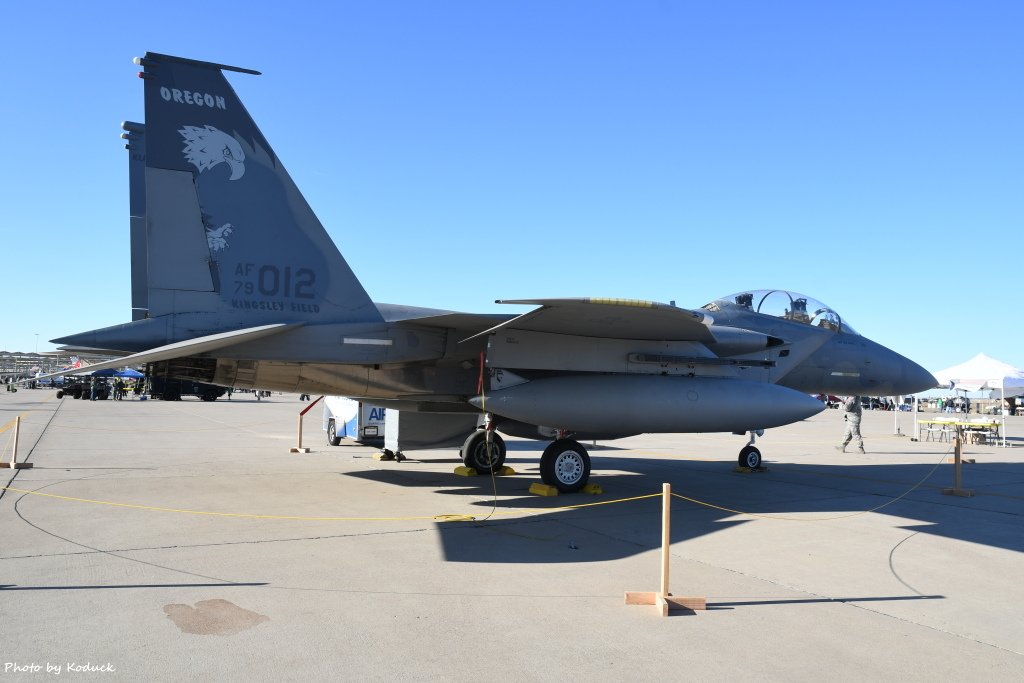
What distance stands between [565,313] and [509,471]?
428 centimetres

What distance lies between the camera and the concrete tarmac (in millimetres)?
3430

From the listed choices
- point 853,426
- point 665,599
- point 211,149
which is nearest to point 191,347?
point 211,149

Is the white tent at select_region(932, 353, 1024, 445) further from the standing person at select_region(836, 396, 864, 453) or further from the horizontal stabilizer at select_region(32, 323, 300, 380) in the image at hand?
the horizontal stabilizer at select_region(32, 323, 300, 380)

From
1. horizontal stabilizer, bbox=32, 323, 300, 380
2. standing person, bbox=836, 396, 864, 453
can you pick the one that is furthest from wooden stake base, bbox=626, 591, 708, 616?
standing person, bbox=836, 396, 864, 453

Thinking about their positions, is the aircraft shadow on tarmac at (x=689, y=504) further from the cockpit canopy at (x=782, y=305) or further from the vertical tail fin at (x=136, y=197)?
the vertical tail fin at (x=136, y=197)

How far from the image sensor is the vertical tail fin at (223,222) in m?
7.59

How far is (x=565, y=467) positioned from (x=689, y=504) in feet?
5.44

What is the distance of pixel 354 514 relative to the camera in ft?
23.8

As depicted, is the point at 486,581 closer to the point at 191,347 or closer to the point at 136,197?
the point at 191,347

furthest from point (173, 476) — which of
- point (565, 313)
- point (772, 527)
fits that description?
point (772, 527)

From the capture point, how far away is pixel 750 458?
11945mm

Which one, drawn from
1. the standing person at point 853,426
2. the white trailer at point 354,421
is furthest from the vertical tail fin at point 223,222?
the standing person at point 853,426

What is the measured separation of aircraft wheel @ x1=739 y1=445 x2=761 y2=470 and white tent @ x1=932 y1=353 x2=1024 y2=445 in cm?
1440

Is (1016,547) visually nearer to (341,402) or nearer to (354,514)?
(354,514)
